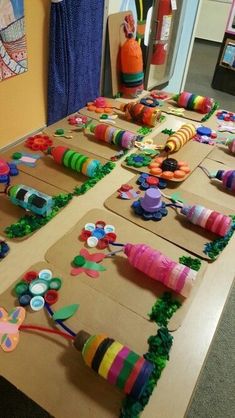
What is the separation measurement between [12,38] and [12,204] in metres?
0.45

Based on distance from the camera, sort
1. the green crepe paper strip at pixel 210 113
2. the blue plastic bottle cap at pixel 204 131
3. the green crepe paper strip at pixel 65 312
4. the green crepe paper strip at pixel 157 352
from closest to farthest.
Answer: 1. the green crepe paper strip at pixel 157 352
2. the green crepe paper strip at pixel 65 312
3. the blue plastic bottle cap at pixel 204 131
4. the green crepe paper strip at pixel 210 113

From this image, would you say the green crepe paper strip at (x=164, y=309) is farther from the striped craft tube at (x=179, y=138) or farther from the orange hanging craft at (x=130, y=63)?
the orange hanging craft at (x=130, y=63)

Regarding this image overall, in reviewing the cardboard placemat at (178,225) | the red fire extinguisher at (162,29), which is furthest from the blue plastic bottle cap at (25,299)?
the red fire extinguisher at (162,29)

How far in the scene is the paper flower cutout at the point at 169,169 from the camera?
0.96 m

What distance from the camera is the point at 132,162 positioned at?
1.01 m

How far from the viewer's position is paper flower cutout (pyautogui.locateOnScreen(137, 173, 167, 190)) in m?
0.93

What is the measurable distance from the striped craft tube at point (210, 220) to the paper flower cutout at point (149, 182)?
0.15 meters

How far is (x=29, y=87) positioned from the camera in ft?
3.45

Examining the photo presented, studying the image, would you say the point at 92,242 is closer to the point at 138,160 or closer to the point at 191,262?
the point at 191,262

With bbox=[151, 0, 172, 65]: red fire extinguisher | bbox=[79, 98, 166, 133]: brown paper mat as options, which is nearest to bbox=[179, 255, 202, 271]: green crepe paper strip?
bbox=[79, 98, 166, 133]: brown paper mat

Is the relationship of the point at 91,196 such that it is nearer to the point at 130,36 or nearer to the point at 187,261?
the point at 187,261

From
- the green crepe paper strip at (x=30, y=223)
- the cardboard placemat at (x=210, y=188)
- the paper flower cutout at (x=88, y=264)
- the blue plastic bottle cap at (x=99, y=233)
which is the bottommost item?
the paper flower cutout at (x=88, y=264)

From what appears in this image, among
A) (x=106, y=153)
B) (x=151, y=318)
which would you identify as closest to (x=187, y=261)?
(x=151, y=318)

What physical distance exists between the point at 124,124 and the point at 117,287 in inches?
28.0
